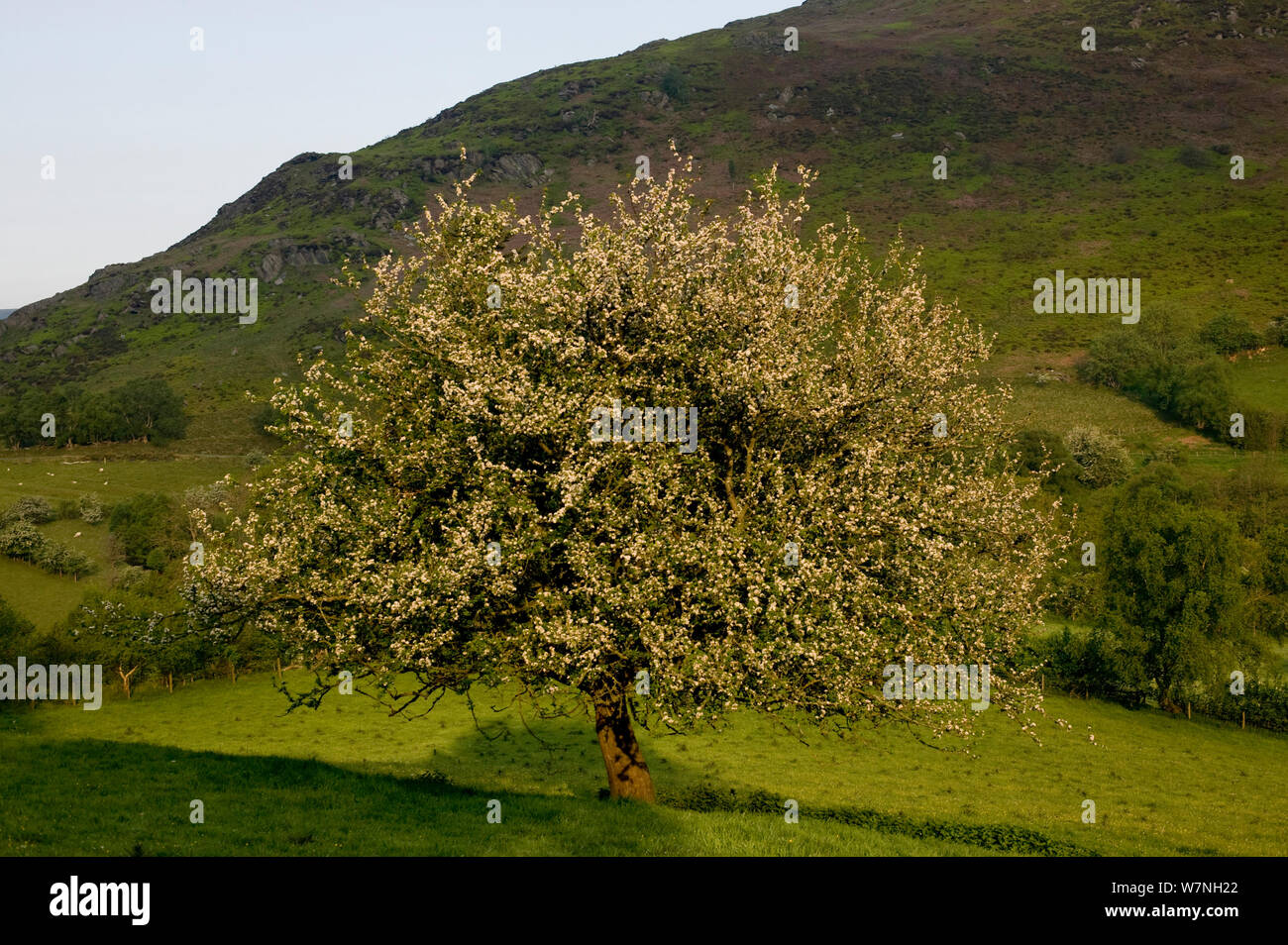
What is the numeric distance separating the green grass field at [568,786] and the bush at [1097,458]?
64.6 m

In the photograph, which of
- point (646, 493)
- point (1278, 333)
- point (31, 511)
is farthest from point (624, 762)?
point (1278, 333)

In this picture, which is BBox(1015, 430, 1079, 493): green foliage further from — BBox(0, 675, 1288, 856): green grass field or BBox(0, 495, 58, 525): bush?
BBox(0, 495, 58, 525): bush

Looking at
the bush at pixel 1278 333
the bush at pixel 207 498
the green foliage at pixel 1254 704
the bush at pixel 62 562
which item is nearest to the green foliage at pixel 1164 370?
the bush at pixel 1278 333

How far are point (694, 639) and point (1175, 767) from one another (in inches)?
1753

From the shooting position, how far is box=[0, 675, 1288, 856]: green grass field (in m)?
18.7

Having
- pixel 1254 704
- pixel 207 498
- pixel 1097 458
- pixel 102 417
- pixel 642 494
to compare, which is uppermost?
pixel 102 417

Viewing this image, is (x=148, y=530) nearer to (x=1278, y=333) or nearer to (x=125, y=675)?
(x=125, y=675)

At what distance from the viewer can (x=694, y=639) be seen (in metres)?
18.3

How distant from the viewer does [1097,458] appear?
4744 inches

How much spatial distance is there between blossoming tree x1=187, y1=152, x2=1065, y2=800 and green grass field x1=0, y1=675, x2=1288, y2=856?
3.24 meters

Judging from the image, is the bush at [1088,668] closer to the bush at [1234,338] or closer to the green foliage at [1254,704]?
the green foliage at [1254,704]

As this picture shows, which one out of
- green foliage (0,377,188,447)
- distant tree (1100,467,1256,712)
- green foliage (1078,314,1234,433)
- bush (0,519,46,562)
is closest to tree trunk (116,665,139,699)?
bush (0,519,46,562)

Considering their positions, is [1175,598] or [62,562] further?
[62,562]

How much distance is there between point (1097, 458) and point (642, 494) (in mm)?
121812
